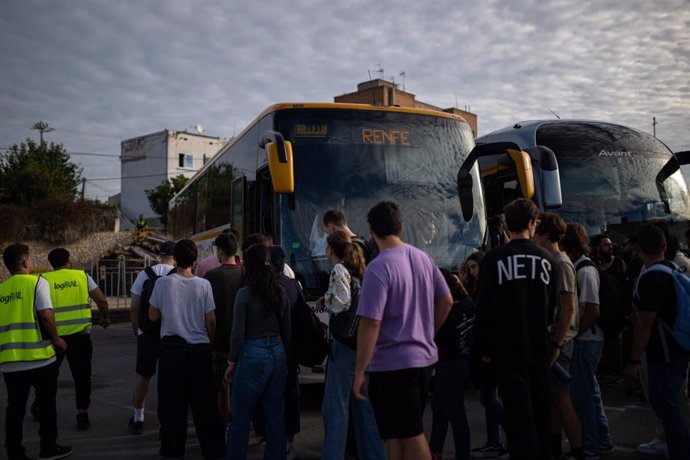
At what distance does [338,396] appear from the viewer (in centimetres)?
451

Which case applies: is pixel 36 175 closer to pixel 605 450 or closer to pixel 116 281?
pixel 116 281

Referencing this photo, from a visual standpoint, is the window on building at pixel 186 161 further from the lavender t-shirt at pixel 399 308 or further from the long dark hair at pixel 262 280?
the lavender t-shirt at pixel 399 308

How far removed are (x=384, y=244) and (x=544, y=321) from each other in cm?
116

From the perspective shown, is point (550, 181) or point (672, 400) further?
point (550, 181)

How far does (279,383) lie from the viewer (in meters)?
4.71

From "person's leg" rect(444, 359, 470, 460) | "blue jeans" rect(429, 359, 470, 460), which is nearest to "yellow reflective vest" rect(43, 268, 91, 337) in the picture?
"blue jeans" rect(429, 359, 470, 460)

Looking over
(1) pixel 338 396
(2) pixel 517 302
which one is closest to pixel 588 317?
→ (2) pixel 517 302

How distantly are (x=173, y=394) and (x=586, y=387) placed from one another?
3531 millimetres

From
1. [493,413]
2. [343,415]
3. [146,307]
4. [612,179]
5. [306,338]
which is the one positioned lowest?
[493,413]

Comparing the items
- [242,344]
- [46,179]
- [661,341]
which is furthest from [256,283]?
[46,179]

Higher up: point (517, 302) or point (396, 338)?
point (517, 302)

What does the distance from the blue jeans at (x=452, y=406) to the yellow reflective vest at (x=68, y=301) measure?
409cm

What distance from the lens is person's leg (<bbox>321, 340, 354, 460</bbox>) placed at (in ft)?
14.6

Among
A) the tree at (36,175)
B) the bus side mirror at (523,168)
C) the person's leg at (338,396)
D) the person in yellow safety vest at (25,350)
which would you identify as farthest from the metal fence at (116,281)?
the person's leg at (338,396)
